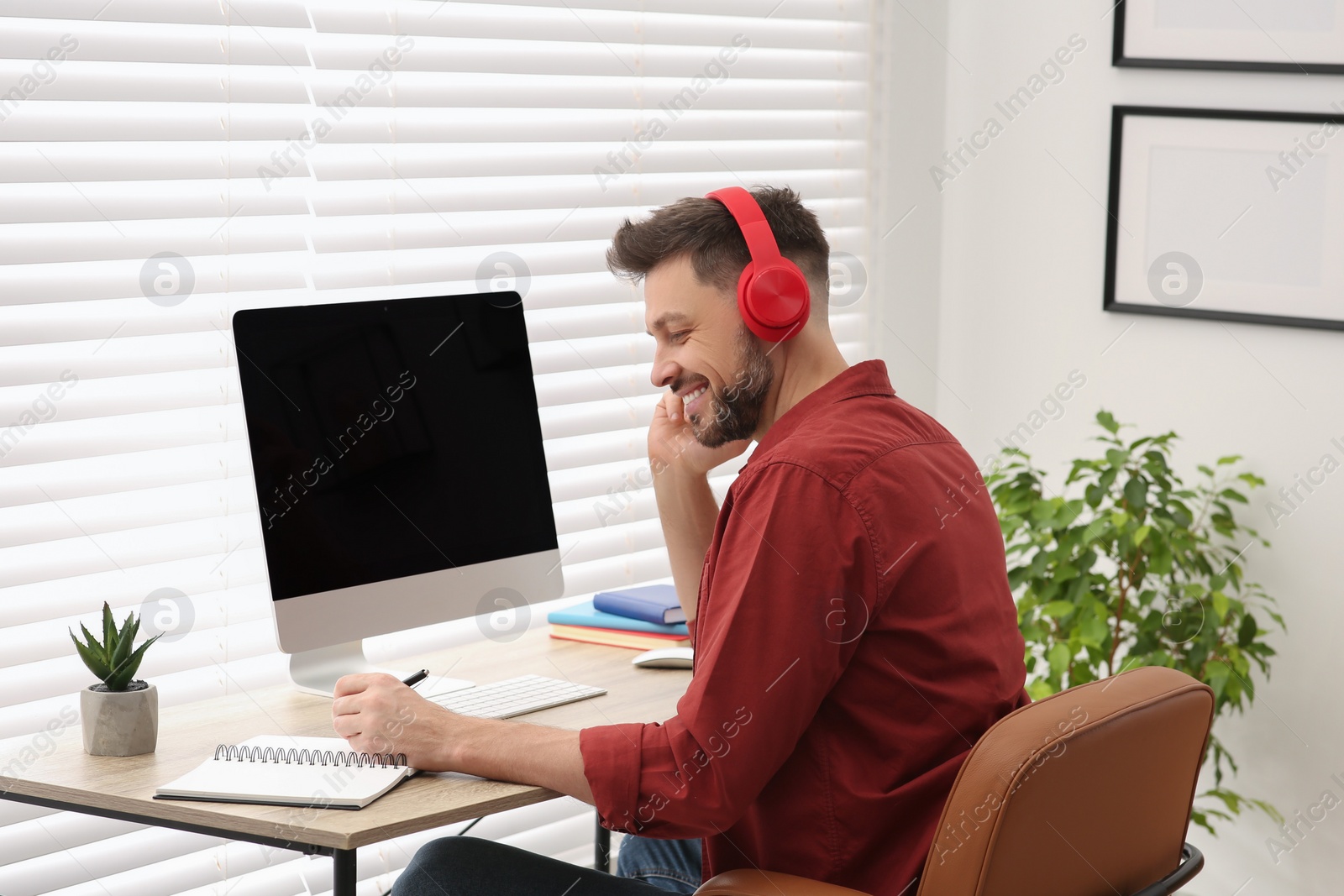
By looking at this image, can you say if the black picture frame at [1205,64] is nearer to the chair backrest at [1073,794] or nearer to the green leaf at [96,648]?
the chair backrest at [1073,794]

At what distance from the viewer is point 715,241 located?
1.60m

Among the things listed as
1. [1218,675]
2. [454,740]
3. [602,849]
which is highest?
[454,740]

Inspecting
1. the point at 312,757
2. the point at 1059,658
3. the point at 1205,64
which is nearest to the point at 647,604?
the point at 312,757

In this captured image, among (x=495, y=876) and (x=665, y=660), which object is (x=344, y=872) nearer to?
(x=495, y=876)

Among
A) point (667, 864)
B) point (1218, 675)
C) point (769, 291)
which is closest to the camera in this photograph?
point (769, 291)

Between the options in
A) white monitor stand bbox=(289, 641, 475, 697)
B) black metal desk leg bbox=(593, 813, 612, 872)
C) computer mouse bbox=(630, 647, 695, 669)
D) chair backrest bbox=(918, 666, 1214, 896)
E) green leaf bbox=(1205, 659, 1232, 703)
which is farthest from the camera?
green leaf bbox=(1205, 659, 1232, 703)

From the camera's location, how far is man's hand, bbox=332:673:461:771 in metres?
1.48

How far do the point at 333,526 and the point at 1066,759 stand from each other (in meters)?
1.00

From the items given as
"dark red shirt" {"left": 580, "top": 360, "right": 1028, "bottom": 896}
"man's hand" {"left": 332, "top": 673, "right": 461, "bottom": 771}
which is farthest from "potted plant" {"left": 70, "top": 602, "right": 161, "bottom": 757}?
"dark red shirt" {"left": 580, "top": 360, "right": 1028, "bottom": 896}

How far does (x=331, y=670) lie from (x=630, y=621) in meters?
0.47

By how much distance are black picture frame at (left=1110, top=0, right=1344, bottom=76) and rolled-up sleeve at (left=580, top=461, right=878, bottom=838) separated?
174 cm

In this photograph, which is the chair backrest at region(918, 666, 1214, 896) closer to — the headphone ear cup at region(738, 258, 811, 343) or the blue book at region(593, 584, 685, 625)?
the headphone ear cup at region(738, 258, 811, 343)

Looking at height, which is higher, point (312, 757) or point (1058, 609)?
point (312, 757)

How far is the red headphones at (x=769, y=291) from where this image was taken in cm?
153
